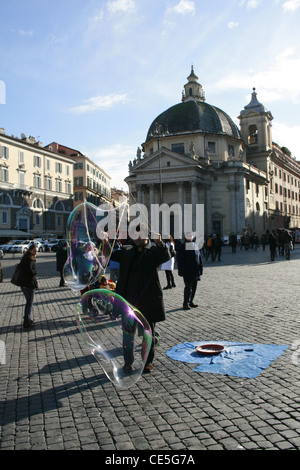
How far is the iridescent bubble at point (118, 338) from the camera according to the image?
473 centimetres

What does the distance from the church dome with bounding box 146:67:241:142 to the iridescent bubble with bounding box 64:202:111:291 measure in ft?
154

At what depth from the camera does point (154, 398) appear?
186 inches

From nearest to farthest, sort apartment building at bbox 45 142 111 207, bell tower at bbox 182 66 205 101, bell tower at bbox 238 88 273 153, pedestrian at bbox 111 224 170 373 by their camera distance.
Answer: pedestrian at bbox 111 224 170 373 → bell tower at bbox 182 66 205 101 → bell tower at bbox 238 88 273 153 → apartment building at bbox 45 142 111 207

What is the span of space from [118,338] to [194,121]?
5369cm

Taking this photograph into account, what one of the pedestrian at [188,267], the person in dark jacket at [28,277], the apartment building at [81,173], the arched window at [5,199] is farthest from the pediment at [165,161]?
the person in dark jacket at [28,277]

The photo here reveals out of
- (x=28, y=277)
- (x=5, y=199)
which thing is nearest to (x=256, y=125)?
(x=5, y=199)

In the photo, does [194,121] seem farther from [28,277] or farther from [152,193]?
[28,277]

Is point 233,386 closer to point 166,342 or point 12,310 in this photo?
point 166,342

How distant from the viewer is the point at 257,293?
1225cm

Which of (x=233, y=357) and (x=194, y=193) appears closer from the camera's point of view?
(x=233, y=357)

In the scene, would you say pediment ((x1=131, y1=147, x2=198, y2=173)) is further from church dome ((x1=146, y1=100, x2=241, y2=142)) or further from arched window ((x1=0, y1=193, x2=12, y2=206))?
arched window ((x1=0, y1=193, x2=12, y2=206))

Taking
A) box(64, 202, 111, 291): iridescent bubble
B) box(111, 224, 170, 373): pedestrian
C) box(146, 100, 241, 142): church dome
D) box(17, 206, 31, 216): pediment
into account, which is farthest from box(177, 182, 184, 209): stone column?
box(111, 224, 170, 373): pedestrian

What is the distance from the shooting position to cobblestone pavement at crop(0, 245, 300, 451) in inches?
147

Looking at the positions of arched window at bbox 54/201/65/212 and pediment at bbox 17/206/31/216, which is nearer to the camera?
pediment at bbox 17/206/31/216
